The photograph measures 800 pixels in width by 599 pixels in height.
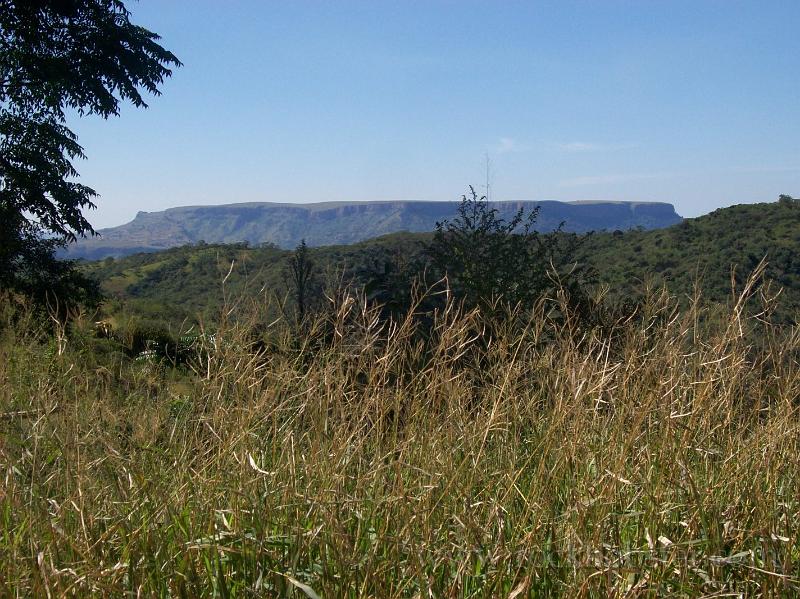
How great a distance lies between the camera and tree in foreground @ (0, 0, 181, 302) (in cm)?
1334

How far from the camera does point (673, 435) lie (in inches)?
104

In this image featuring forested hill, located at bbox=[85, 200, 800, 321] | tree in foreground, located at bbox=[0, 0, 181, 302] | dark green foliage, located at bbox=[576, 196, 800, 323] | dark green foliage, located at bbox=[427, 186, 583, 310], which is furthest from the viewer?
dark green foliage, located at bbox=[576, 196, 800, 323]

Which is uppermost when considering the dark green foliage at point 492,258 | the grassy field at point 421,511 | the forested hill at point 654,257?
the dark green foliage at point 492,258

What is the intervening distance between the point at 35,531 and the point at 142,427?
2.47ft

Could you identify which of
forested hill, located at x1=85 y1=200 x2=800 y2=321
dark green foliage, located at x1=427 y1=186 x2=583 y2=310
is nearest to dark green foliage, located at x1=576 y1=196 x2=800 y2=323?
forested hill, located at x1=85 y1=200 x2=800 y2=321

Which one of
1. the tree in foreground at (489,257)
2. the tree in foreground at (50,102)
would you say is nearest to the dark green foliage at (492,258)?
the tree in foreground at (489,257)

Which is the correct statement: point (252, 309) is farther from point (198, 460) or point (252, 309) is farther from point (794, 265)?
point (794, 265)

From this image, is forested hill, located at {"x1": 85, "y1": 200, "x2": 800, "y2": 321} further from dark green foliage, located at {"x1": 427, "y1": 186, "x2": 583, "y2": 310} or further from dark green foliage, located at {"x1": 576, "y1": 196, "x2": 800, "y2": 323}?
dark green foliage, located at {"x1": 427, "y1": 186, "x2": 583, "y2": 310}

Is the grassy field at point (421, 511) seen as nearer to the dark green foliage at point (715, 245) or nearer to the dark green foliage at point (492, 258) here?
the dark green foliage at point (492, 258)

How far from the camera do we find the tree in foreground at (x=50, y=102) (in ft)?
43.8

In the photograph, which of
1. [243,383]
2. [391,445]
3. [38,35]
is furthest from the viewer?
[38,35]

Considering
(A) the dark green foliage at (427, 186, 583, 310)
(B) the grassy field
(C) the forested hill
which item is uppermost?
(A) the dark green foliage at (427, 186, 583, 310)

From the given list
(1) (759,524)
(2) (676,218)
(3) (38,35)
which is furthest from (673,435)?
(2) (676,218)

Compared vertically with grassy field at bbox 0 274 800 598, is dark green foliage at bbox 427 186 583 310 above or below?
above
